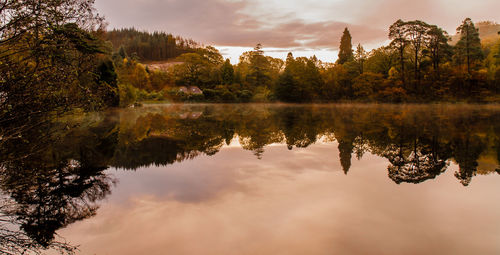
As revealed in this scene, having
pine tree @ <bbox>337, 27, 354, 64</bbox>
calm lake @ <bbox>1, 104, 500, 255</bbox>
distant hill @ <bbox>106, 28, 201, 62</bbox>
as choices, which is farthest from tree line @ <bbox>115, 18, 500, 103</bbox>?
distant hill @ <bbox>106, 28, 201, 62</bbox>

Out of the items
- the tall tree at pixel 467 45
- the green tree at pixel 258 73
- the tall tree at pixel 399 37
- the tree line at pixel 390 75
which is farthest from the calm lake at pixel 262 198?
the green tree at pixel 258 73

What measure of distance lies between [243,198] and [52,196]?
139 inches

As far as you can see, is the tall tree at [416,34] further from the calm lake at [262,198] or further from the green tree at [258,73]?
the calm lake at [262,198]

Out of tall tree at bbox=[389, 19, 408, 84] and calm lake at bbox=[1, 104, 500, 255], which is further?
tall tree at bbox=[389, 19, 408, 84]

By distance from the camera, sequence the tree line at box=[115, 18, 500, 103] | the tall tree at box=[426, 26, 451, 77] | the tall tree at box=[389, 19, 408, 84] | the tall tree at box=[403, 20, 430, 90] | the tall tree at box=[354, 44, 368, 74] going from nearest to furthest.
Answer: the tree line at box=[115, 18, 500, 103] → the tall tree at box=[403, 20, 430, 90] → the tall tree at box=[426, 26, 451, 77] → the tall tree at box=[389, 19, 408, 84] → the tall tree at box=[354, 44, 368, 74]

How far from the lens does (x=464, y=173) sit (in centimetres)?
639

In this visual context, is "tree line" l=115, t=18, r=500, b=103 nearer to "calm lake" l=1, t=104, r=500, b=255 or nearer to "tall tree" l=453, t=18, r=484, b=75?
"tall tree" l=453, t=18, r=484, b=75

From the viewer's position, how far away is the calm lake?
11.6 ft

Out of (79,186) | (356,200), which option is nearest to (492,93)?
(356,200)

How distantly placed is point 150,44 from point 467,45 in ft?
524

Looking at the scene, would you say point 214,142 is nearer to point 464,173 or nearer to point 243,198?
point 243,198

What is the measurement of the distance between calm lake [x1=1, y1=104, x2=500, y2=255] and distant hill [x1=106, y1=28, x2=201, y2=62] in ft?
519

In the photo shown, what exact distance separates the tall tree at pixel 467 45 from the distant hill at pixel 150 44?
475 ft

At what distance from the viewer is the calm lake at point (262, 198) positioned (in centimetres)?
353
